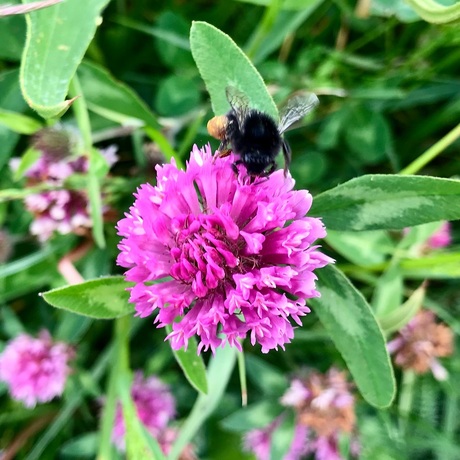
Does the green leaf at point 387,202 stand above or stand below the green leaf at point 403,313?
above

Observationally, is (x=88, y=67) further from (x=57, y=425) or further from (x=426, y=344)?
(x=426, y=344)

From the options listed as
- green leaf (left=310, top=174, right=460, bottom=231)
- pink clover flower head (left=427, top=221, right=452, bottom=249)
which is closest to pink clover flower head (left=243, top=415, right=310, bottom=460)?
pink clover flower head (left=427, top=221, right=452, bottom=249)

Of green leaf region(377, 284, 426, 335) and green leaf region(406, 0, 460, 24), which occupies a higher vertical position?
green leaf region(406, 0, 460, 24)

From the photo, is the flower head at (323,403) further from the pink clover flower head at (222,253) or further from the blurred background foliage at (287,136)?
the pink clover flower head at (222,253)

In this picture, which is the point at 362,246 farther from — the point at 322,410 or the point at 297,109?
the point at 297,109

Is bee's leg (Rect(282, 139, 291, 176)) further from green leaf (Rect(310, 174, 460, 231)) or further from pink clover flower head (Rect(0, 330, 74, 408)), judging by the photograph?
pink clover flower head (Rect(0, 330, 74, 408))

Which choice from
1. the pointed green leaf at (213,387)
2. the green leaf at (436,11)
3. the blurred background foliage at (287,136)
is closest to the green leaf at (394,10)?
the blurred background foliage at (287,136)
